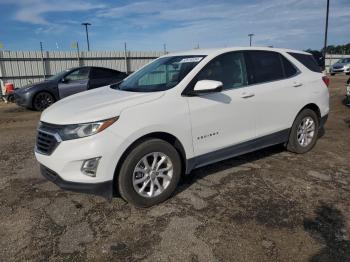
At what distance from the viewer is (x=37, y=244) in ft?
10.3

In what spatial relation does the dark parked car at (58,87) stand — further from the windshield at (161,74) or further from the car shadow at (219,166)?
the car shadow at (219,166)

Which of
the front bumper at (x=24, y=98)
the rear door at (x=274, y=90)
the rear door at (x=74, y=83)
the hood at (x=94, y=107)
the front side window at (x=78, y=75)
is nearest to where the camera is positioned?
the hood at (x=94, y=107)

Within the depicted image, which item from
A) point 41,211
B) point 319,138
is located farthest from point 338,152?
point 41,211

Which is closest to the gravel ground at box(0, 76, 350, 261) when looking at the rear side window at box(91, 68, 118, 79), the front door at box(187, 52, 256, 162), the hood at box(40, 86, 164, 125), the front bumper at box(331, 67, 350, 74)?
the front door at box(187, 52, 256, 162)

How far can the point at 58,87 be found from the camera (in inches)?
436

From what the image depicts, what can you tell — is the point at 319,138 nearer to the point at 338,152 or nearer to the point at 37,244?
the point at 338,152

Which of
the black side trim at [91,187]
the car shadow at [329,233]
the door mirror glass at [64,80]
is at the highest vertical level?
the door mirror glass at [64,80]

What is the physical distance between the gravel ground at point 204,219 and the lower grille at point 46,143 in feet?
2.32

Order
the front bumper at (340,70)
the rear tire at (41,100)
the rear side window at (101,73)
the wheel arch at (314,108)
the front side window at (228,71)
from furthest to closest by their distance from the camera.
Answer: the front bumper at (340,70) < the rear side window at (101,73) < the rear tire at (41,100) < the wheel arch at (314,108) < the front side window at (228,71)

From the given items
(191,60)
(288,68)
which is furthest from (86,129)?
(288,68)

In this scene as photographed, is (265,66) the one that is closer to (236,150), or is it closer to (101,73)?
(236,150)

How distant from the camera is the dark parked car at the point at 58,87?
10.8 metres

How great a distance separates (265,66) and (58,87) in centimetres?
808

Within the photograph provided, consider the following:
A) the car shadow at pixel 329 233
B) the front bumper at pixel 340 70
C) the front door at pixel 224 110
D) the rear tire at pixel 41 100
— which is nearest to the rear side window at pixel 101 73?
the rear tire at pixel 41 100
